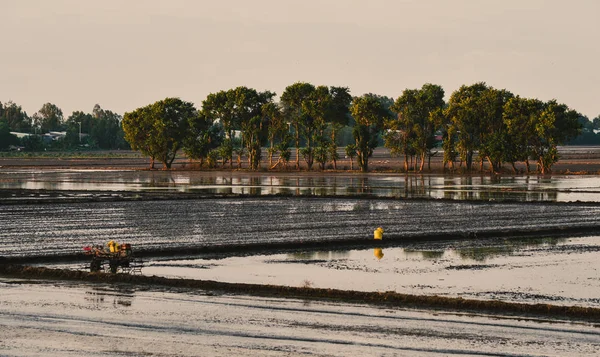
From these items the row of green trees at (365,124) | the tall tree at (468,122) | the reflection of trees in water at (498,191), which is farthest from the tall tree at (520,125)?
the reflection of trees in water at (498,191)

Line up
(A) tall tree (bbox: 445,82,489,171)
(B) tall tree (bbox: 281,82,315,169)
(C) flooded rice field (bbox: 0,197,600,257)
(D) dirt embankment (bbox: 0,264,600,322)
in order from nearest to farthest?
(D) dirt embankment (bbox: 0,264,600,322) → (C) flooded rice field (bbox: 0,197,600,257) → (A) tall tree (bbox: 445,82,489,171) → (B) tall tree (bbox: 281,82,315,169)

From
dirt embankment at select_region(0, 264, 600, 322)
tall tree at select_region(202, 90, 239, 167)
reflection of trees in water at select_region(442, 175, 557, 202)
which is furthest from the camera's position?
tall tree at select_region(202, 90, 239, 167)

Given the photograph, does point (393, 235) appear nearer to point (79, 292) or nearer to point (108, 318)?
point (79, 292)

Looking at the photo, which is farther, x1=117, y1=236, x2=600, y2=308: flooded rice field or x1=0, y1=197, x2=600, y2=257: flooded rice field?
x1=0, y1=197, x2=600, y2=257: flooded rice field

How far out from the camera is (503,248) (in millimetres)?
40469

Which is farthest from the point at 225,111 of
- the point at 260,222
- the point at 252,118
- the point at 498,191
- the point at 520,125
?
the point at 260,222

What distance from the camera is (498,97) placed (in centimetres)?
12275

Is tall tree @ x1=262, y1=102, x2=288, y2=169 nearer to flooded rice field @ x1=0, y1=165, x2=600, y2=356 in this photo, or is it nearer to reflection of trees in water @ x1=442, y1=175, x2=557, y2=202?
reflection of trees in water @ x1=442, y1=175, x2=557, y2=202


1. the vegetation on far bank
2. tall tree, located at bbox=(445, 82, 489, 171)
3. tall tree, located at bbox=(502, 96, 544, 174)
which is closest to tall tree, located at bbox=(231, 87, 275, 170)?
the vegetation on far bank

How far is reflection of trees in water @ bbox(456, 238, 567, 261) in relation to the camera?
3806 cm

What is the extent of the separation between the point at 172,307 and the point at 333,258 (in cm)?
1186

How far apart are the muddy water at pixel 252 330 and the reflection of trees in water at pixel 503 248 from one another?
12.4 meters

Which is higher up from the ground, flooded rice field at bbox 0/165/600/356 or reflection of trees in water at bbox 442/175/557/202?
flooded rice field at bbox 0/165/600/356

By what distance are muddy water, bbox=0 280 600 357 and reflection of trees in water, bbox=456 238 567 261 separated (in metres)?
12.4
